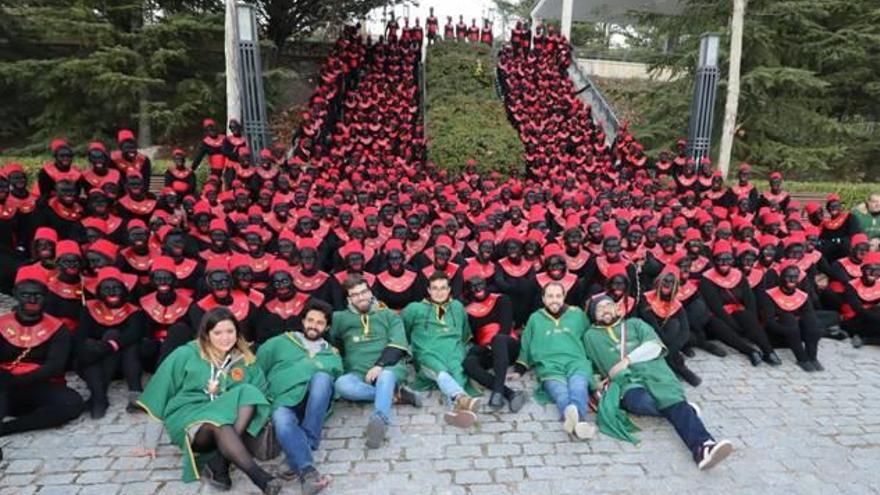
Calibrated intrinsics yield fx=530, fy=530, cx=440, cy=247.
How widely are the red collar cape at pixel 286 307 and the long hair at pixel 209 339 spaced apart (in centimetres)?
120

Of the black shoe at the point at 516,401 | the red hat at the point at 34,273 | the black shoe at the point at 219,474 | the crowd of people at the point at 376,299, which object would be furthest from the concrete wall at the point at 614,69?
the black shoe at the point at 219,474

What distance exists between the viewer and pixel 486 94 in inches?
738

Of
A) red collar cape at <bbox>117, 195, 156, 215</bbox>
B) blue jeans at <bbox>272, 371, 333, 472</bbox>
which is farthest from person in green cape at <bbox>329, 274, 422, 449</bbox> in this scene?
red collar cape at <bbox>117, 195, 156, 215</bbox>

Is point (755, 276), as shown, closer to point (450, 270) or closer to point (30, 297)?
point (450, 270)

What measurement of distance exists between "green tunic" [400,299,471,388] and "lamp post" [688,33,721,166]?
9864 millimetres

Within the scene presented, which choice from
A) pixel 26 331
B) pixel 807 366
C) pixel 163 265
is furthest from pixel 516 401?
pixel 26 331

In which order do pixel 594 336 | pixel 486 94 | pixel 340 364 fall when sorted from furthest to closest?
pixel 486 94
pixel 594 336
pixel 340 364

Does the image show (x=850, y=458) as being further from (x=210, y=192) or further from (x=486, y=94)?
(x=486, y=94)

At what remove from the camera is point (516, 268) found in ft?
20.3

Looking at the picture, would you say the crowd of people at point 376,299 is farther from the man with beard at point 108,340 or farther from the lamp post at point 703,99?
the lamp post at point 703,99

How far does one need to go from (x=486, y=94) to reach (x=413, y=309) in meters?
15.0

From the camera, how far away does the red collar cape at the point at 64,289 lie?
4.93 meters

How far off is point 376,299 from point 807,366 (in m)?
4.60

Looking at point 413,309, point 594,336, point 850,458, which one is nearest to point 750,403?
point 850,458
